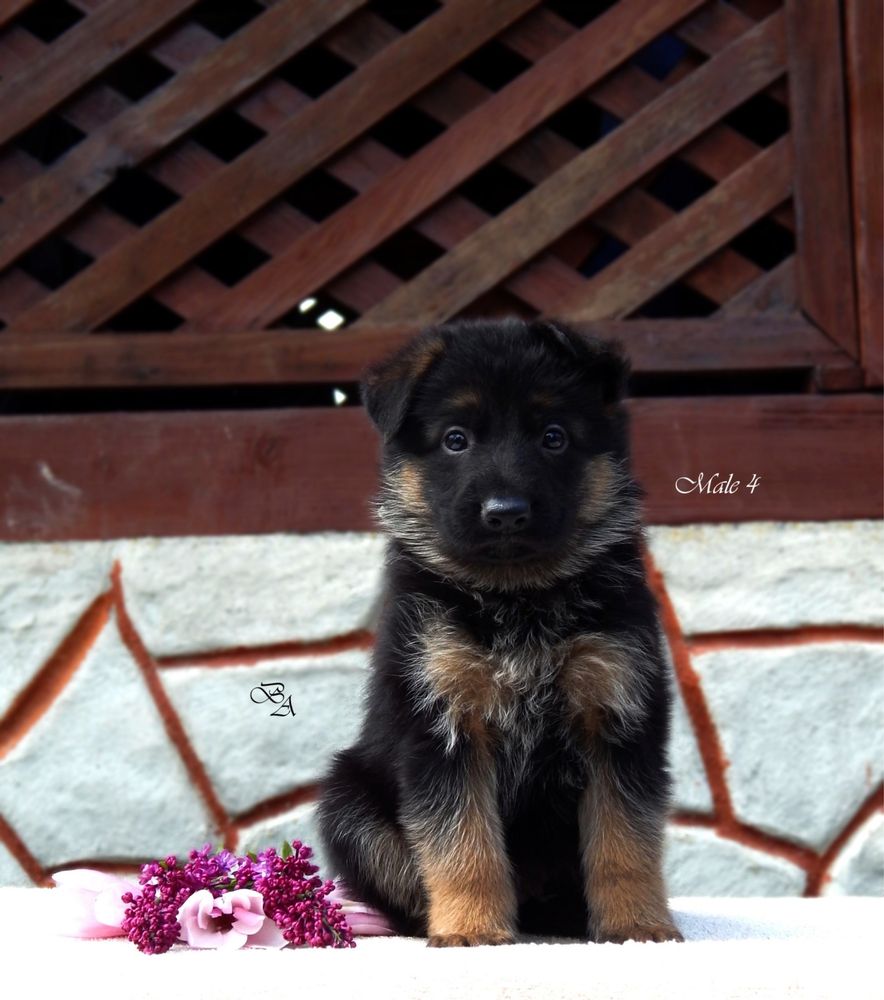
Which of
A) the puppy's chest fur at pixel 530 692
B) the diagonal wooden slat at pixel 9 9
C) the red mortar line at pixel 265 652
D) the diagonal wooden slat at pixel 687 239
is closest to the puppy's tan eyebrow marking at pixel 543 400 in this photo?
the puppy's chest fur at pixel 530 692

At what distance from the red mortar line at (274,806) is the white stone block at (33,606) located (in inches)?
30.4

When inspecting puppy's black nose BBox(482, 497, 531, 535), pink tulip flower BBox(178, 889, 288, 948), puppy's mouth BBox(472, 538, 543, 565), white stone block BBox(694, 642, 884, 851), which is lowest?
pink tulip flower BBox(178, 889, 288, 948)

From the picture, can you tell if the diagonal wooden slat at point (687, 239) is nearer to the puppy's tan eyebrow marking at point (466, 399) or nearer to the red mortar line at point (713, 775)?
the red mortar line at point (713, 775)

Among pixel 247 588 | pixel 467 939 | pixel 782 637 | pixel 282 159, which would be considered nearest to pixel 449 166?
pixel 282 159

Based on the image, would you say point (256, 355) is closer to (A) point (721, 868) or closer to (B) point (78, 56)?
(B) point (78, 56)

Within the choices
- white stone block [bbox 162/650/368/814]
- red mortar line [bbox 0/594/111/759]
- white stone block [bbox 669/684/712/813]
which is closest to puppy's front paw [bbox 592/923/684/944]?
white stone block [bbox 669/684/712/813]

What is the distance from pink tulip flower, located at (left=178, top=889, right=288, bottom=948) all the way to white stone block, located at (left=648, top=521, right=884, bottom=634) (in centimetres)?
208

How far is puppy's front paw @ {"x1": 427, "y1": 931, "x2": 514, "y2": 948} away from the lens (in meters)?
2.57

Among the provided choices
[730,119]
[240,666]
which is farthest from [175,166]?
[730,119]

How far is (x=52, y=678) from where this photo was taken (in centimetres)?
448

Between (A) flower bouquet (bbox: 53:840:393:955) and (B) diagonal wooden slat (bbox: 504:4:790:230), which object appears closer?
(A) flower bouquet (bbox: 53:840:393:955)

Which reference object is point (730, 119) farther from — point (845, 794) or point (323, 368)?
point (845, 794)

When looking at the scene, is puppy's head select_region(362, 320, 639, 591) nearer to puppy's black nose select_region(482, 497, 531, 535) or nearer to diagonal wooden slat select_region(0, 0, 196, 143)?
puppy's black nose select_region(482, 497, 531, 535)

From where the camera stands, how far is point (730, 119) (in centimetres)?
558
